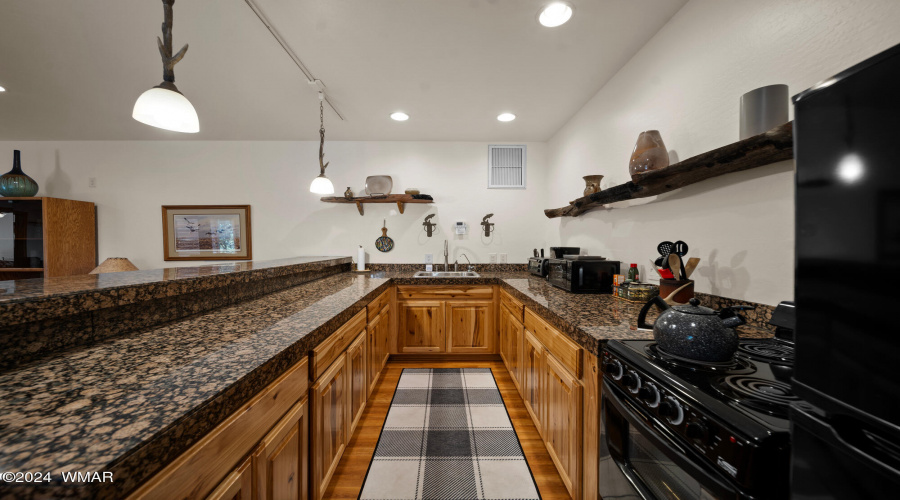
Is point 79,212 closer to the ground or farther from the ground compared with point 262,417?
farther from the ground

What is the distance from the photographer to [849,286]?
0.39 metres

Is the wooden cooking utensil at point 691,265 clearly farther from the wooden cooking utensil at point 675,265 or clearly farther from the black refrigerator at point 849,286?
the black refrigerator at point 849,286

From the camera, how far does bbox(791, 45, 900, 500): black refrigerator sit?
13.9 inches

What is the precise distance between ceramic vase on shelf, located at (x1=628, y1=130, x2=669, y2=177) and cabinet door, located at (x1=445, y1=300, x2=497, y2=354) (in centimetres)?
172

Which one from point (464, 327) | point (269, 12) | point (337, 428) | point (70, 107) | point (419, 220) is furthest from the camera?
point (419, 220)

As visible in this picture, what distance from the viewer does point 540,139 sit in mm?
3510

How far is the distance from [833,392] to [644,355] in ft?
1.64

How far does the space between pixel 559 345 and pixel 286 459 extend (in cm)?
115

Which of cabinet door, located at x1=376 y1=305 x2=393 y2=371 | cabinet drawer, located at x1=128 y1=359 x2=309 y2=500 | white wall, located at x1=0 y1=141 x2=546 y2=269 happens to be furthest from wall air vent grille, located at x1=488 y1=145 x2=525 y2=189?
cabinet drawer, located at x1=128 y1=359 x2=309 y2=500

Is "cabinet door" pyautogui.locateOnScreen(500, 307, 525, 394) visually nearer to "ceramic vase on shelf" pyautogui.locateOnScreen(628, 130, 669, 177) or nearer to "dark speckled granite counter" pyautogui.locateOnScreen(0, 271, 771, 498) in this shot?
"dark speckled granite counter" pyautogui.locateOnScreen(0, 271, 771, 498)

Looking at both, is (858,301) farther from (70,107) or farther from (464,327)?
(70,107)

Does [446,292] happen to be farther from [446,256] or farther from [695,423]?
[695,423]

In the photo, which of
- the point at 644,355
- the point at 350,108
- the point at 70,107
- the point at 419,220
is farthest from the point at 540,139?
the point at 70,107

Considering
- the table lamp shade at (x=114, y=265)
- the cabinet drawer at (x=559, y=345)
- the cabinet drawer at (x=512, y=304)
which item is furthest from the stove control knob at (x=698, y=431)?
the table lamp shade at (x=114, y=265)
